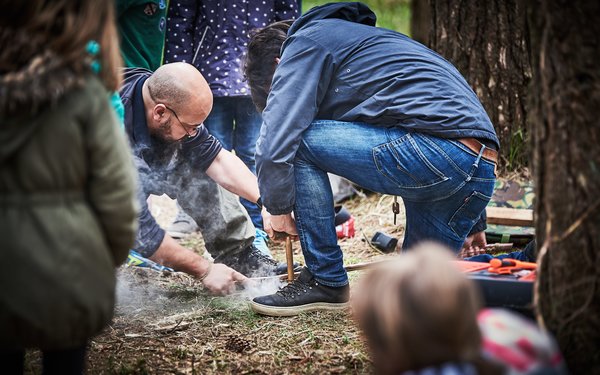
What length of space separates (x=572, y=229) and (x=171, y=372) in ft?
5.21

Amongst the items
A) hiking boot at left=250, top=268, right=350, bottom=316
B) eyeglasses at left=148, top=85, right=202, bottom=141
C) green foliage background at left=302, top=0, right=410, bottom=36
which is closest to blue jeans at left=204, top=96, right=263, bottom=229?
eyeglasses at left=148, top=85, right=202, bottom=141

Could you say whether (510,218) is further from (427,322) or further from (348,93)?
(427,322)

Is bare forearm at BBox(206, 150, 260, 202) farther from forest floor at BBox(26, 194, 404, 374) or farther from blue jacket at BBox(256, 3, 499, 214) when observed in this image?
blue jacket at BBox(256, 3, 499, 214)

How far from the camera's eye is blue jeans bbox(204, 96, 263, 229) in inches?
184

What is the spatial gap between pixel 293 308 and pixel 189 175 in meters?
1.15

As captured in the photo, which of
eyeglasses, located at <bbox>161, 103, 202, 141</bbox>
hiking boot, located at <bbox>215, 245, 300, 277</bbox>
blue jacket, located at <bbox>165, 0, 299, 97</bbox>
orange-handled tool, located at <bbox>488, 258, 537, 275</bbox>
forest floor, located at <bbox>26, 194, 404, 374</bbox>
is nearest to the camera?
orange-handled tool, located at <bbox>488, 258, 537, 275</bbox>

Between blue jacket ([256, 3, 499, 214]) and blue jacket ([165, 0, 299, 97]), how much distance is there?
1.35 metres

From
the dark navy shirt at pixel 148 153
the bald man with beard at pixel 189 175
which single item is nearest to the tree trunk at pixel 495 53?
the bald man with beard at pixel 189 175

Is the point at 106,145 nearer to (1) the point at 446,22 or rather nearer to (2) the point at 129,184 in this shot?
(2) the point at 129,184

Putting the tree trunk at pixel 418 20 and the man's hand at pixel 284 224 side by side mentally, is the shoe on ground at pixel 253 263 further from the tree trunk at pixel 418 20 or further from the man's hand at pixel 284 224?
the tree trunk at pixel 418 20

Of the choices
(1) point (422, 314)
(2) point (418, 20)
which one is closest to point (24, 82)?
(1) point (422, 314)

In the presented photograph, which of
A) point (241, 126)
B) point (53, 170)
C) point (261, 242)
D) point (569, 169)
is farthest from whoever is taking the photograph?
point (241, 126)

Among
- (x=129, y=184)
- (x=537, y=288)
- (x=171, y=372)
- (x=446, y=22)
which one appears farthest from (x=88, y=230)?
(x=446, y=22)

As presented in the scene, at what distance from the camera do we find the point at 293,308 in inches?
130
